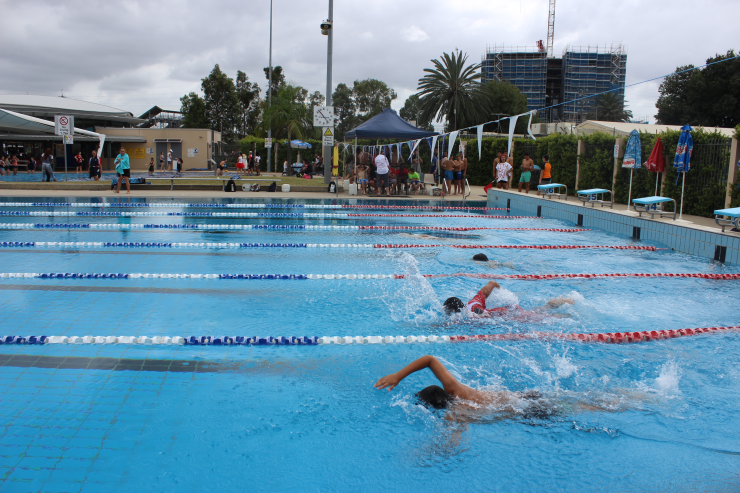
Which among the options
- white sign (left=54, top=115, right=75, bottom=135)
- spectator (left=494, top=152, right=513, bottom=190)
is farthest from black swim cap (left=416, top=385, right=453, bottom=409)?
white sign (left=54, top=115, right=75, bottom=135)

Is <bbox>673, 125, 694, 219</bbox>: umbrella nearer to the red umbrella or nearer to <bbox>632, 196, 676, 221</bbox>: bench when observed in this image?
<bbox>632, 196, 676, 221</bbox>: bench

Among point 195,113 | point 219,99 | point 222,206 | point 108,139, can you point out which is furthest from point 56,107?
point 222,206

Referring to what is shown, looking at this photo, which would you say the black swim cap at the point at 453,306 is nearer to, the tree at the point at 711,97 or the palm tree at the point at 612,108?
the tree at the point at 711,97

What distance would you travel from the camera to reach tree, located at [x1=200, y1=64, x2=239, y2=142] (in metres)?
54.1

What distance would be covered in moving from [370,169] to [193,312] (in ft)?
48.1

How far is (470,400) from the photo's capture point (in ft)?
11.8

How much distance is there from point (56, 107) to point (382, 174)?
3097cm

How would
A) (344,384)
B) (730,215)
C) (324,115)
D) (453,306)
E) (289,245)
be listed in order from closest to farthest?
(344,384)
(453,306)
(730,215)
(289,245)
(324,115)

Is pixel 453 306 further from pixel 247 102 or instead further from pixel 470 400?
pixel 247 102

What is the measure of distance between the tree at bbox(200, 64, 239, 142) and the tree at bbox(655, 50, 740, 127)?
1552 inches

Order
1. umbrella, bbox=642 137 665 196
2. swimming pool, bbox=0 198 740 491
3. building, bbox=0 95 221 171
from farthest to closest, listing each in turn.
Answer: building, bbox=0 95 221 171 < umbrella, bbox=642 137 665 196 < swimming pool, bbox=0 198 740 491

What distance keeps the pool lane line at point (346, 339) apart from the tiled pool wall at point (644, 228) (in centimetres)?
371

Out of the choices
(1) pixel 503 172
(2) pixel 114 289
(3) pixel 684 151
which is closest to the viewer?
(2) pixel 114 289

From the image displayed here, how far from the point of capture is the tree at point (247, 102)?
59.6 meters
